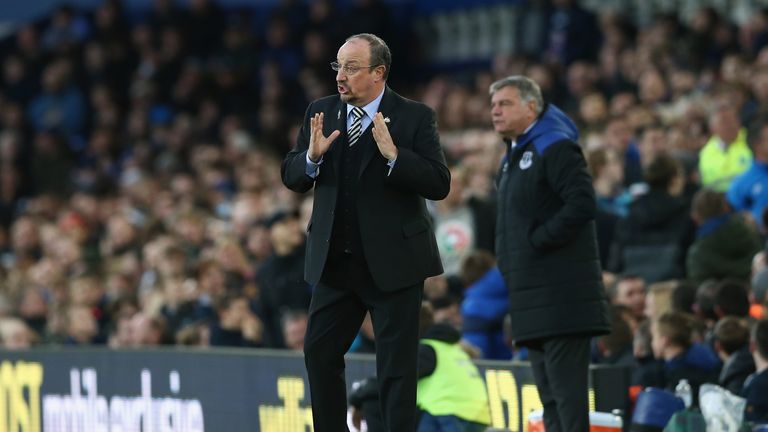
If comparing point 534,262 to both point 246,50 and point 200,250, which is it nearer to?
point 200,250

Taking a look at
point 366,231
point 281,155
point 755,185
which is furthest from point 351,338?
point 281,155

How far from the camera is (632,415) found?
8062mm

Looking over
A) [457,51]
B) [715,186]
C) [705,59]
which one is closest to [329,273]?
[715,186]

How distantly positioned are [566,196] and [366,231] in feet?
3.83

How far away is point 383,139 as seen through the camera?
6.26 m

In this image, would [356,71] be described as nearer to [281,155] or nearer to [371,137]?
[371,137]

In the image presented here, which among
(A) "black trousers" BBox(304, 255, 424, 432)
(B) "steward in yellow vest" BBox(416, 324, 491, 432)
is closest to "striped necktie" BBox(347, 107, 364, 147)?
(A) "black trousers" BBox(304, 255, 424, 432)

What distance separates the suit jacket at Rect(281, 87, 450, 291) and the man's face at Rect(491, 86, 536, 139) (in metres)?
0.93

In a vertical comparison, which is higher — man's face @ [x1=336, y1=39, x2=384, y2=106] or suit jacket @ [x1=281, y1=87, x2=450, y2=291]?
man's face @ [x1=336, y1=39, x2=384, y2=106]

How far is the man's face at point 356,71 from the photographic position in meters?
6.34

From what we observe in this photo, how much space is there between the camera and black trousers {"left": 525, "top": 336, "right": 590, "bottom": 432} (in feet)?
23.2

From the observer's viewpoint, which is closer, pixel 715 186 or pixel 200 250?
pixel 715 186

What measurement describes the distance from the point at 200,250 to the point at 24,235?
123 inches

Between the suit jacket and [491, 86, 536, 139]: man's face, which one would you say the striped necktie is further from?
[491, 86, 536, 139]: man's face
